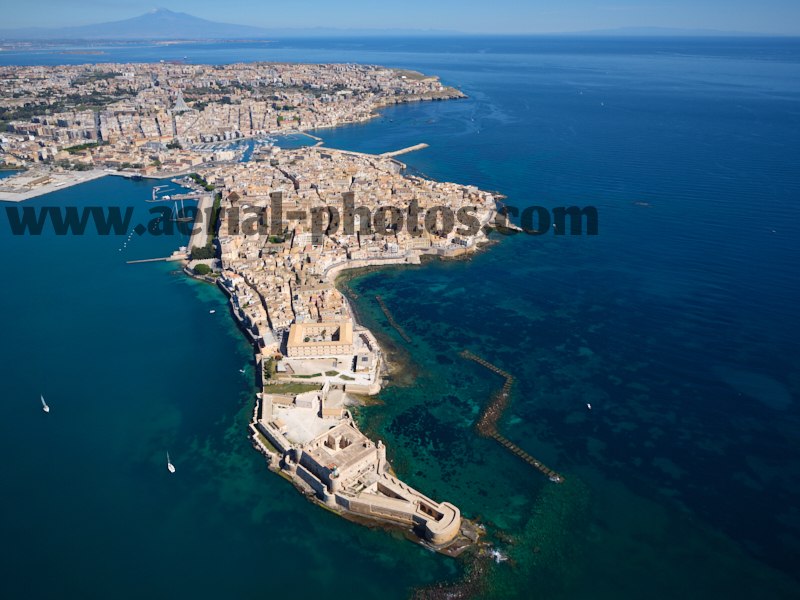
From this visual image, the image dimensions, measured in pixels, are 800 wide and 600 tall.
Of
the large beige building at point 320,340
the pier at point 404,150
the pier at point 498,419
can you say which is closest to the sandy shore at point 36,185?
the pier at point 404,150

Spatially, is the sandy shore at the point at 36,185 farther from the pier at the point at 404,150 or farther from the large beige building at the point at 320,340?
the large beige building at the point at 320,340

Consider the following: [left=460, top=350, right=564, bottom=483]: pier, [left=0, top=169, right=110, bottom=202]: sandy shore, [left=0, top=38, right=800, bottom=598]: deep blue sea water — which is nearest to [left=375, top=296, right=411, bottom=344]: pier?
[left=0, top=38, right=800, bottom=598]: deep blue sea water

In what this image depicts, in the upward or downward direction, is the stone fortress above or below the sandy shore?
below

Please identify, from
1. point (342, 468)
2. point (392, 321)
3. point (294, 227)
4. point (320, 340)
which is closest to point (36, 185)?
point (294, 227)

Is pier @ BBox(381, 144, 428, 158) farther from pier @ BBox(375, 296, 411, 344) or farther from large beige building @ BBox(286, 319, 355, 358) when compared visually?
large beige building @ BBox(286, 319, 355, 358)

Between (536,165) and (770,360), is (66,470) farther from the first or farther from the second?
(536,165)

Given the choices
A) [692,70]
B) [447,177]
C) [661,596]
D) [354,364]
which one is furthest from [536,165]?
[692,70]

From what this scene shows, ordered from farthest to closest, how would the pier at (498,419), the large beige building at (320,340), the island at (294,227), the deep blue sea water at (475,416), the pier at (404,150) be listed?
1. the pier at (404,150)
2. the large beige building at (320,340)
3. the pier at (498,419)
4. the island at (294,227)
5. the deep blue sea water at (475,416)
